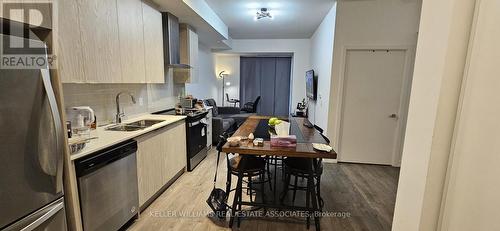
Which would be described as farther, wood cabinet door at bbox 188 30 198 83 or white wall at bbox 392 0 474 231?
wood cabinet door at bbox 188 30 198 83

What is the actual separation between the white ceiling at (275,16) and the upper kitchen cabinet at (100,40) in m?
1.88

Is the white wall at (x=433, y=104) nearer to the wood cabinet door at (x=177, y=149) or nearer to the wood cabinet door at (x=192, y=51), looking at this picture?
the wood cabinet door at (x=177, y=149)

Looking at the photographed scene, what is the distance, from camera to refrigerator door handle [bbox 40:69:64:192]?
1.20 meters

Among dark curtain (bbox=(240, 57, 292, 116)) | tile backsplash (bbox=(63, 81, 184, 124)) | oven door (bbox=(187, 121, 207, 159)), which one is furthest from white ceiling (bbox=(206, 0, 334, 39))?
oven door (bbox=(187, 121, 207, 159))

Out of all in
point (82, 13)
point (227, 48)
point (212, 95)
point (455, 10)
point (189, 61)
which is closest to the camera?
point (455, 10)

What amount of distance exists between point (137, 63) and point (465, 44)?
8.98 ft

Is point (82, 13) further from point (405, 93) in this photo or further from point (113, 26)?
point (405, 93)

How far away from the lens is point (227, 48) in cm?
660

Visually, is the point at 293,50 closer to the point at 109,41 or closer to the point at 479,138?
the point at 109,41

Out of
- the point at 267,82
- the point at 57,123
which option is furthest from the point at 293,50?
the point at 57,123

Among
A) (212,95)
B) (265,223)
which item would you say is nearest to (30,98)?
(265,223)

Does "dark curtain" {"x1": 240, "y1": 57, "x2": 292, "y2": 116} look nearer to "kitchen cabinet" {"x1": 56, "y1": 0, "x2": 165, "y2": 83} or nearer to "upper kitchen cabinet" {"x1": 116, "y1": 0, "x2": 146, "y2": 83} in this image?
"kitchen cabinet" {"x1": 56, "y1": 0, "x2": 165, "y2": 83}

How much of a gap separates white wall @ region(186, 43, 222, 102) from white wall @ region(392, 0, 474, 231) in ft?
15.3

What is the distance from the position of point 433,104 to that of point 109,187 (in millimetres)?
2194
